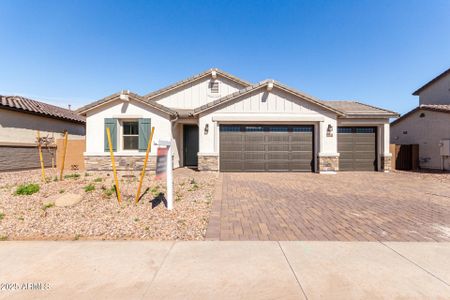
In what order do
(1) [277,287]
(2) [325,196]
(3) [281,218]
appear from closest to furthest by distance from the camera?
(1) [277,287]
(3) [281,218]
(2) [325,196]

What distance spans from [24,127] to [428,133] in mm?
26067

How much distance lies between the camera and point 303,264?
294cm

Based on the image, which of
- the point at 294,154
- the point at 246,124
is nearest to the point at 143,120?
the point at 246,124

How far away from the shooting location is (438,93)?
18.1 meters

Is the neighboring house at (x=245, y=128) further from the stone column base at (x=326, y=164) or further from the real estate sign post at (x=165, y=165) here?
the real estate sign post at (x=165, y=165)

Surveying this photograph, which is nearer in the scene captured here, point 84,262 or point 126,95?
point 84,262

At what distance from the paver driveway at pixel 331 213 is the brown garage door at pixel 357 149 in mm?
4459

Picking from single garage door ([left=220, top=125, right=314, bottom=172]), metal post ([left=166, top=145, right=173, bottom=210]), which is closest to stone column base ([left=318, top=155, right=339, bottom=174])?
single garage door ([left=220, top=125, right=314, bottom=172])

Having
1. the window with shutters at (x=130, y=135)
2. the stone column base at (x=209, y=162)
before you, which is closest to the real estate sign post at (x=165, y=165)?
the stone column base at (x=209, y=162)

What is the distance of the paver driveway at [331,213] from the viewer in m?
3.96

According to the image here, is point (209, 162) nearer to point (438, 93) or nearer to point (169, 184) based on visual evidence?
point (169, 184)

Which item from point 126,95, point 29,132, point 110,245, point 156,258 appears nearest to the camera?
point 156,258

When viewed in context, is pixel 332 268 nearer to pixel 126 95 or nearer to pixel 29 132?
pixel 126 95

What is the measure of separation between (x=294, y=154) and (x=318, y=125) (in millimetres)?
2134
